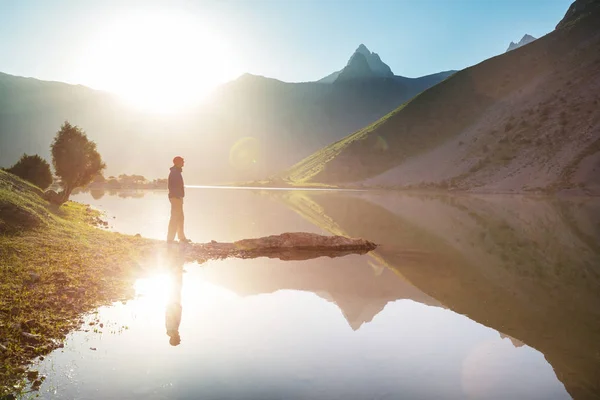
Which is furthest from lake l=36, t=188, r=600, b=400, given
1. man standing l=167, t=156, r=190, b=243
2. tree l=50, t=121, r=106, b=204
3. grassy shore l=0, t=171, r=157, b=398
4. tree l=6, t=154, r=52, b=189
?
tree l=6, t=154, r=52, b=189

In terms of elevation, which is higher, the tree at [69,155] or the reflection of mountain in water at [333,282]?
the tree at [69,155]

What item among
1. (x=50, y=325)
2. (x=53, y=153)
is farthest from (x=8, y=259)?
(x=53, y=153)

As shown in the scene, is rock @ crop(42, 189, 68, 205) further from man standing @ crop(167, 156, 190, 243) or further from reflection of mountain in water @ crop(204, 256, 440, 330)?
reflection of mountain in water @ crop(204, 256, 440, 330)

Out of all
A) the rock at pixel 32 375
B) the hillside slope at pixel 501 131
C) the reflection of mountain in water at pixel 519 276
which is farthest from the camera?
the hillside slope at pixel 501 131

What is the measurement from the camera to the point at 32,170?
41500 mm

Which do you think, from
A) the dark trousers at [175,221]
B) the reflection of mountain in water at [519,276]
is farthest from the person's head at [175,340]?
the dark trousers at [175,221]

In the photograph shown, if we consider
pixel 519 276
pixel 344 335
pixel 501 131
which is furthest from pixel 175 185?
Answer: pixel 501 131

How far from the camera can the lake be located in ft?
20.4

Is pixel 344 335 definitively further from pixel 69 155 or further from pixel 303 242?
pixel 69 155

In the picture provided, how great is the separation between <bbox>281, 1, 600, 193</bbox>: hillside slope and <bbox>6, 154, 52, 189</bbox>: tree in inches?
3303

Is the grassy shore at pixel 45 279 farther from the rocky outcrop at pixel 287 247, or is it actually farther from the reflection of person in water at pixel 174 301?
the rocky outcrop at pixel 287 247

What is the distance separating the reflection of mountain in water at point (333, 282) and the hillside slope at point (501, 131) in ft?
259

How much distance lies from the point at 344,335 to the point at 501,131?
378 ft

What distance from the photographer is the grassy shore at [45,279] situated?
23.4 feet
